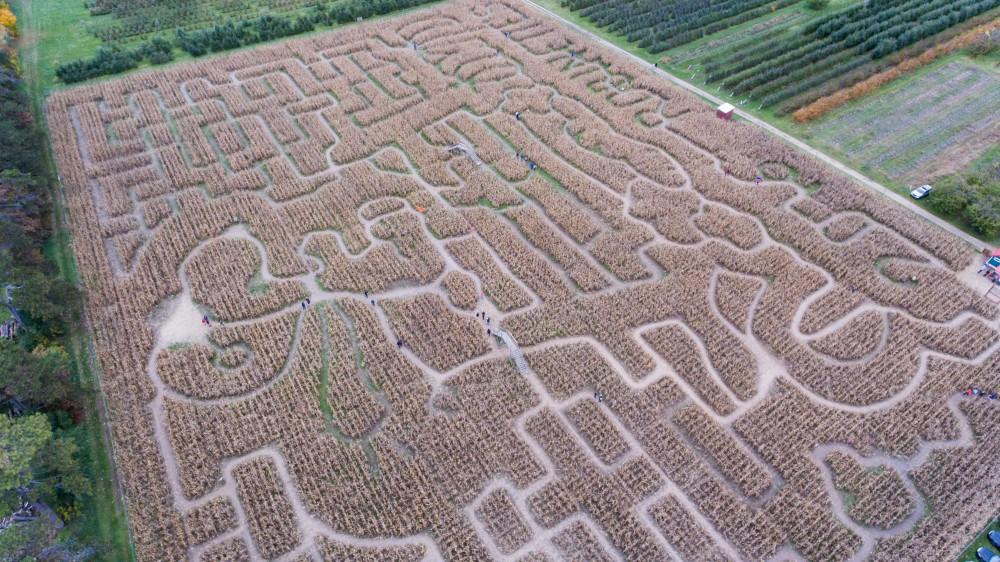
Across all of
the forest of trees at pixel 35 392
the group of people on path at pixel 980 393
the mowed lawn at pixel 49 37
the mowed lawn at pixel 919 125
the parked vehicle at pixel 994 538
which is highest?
the mowed lawn at pixel 49 37

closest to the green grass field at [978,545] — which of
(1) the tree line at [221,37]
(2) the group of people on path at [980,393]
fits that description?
(2) the group of people on path at [980,393]

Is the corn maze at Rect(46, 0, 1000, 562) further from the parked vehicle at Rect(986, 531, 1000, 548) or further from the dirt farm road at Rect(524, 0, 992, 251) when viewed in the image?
the dirt farm road at Rect(524, 0, 992, 251)

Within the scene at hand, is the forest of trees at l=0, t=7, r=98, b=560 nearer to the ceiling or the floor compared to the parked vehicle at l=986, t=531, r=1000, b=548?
nearer to the ceiling

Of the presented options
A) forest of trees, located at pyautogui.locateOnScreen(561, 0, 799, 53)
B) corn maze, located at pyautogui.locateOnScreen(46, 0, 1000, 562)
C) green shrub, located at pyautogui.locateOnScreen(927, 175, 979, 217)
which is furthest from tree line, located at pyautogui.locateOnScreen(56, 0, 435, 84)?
green shrub, located at pyautogui.locateOnScreen(927, 175, 979, 217)

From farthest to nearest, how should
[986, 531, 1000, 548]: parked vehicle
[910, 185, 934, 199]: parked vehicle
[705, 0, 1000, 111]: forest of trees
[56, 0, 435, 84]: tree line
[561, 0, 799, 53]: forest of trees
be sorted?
[561, 0, 799, 53]: forest of trees, [56, 0, 435, 84]: tree line, [705, 0, 1000, 111]: forest of trees, [910, 185, 934, 199]: parked vehicle, [986, 531, 1000, 548]: parked vehicle

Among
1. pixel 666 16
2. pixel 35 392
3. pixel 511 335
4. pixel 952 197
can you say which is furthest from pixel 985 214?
pixel 35 392

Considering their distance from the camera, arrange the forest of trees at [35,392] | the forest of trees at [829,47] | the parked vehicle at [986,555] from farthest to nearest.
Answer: the forest of trees at [829,47] → the parked vehicle at [986,555] → the forest of trees at [35,392]

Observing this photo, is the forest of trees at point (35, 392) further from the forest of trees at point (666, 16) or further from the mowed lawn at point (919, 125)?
the forest of trees at point (666, 16)
